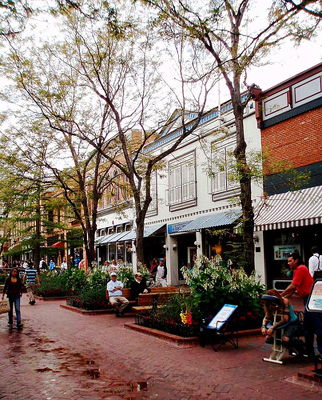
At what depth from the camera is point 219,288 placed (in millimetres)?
9664

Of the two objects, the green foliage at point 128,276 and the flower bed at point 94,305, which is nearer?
the flower bed at point 94,305

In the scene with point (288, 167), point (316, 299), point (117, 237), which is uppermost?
point (288, 167)

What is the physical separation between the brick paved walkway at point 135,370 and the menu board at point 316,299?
36.6 inches

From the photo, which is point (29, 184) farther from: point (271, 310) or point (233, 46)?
point (271, 310)

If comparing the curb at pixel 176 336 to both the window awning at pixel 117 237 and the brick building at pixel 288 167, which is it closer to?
the brick building at pixel 288 167

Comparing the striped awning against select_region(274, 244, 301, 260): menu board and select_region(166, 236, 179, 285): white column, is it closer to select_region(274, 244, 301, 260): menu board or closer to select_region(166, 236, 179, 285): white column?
select_region(166, 236, 179, 285): white column

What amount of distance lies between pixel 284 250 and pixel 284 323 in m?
11.0

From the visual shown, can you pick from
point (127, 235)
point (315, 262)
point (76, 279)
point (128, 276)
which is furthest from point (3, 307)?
point (127, 235)

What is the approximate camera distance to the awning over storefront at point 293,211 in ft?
47.6

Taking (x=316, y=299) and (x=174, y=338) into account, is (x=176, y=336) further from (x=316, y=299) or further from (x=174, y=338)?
(x=316, y=299)

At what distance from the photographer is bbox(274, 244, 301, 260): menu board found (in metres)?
17.3

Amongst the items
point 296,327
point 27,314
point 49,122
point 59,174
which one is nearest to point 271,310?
point 296,327

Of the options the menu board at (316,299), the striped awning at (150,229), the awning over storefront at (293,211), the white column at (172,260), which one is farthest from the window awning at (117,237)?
the menu board at (316,299)

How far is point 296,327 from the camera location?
23.6 ft
